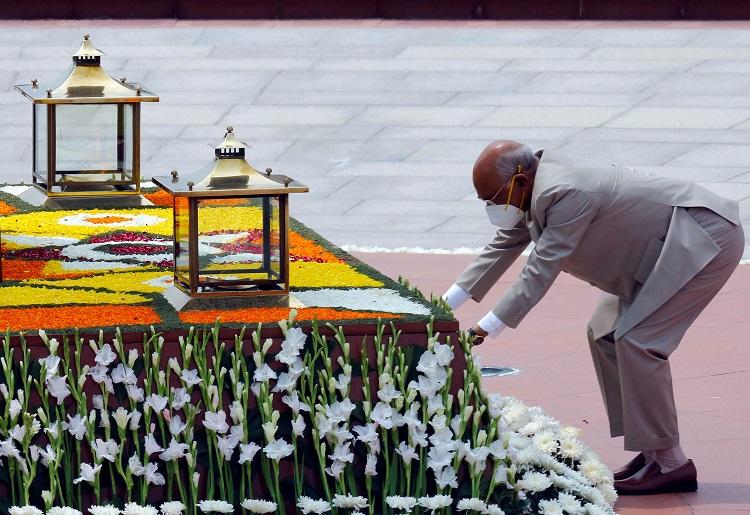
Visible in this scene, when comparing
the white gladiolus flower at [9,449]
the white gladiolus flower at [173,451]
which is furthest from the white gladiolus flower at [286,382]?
the white gladiolus flower at [9,449]

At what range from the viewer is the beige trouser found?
5.52 metres

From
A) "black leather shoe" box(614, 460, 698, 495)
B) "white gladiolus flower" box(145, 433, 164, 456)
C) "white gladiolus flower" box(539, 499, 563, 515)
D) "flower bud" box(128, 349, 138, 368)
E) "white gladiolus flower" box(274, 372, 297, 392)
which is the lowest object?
"black leather shoe" box(614, 460, 698, 495)

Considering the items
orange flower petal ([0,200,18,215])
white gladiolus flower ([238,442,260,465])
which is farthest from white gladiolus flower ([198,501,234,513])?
orange flower petal ([0,200,18,215])

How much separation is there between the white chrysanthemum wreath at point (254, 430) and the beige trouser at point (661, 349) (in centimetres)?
74

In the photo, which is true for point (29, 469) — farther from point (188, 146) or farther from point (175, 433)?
point (188, 146)

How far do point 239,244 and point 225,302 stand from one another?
0.69 feet

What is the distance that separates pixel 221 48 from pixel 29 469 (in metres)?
12.7

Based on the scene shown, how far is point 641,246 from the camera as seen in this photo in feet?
18.3

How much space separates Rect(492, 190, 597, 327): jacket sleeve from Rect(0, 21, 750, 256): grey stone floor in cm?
516

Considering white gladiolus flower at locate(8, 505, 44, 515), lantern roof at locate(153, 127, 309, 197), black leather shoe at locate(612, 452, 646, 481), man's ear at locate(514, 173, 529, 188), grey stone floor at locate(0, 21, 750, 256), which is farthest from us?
grey stone floor at locate(0, 21, 750, 256)

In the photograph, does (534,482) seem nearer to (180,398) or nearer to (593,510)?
(593,510)

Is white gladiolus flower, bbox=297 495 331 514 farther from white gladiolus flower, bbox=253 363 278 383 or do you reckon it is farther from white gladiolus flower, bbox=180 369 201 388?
white gladiolus flower, bbox=180 369 201 388

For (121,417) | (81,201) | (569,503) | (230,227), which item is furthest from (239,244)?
(81,201)

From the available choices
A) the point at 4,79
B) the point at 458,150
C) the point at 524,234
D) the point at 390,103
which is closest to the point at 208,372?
the point at 524,234
